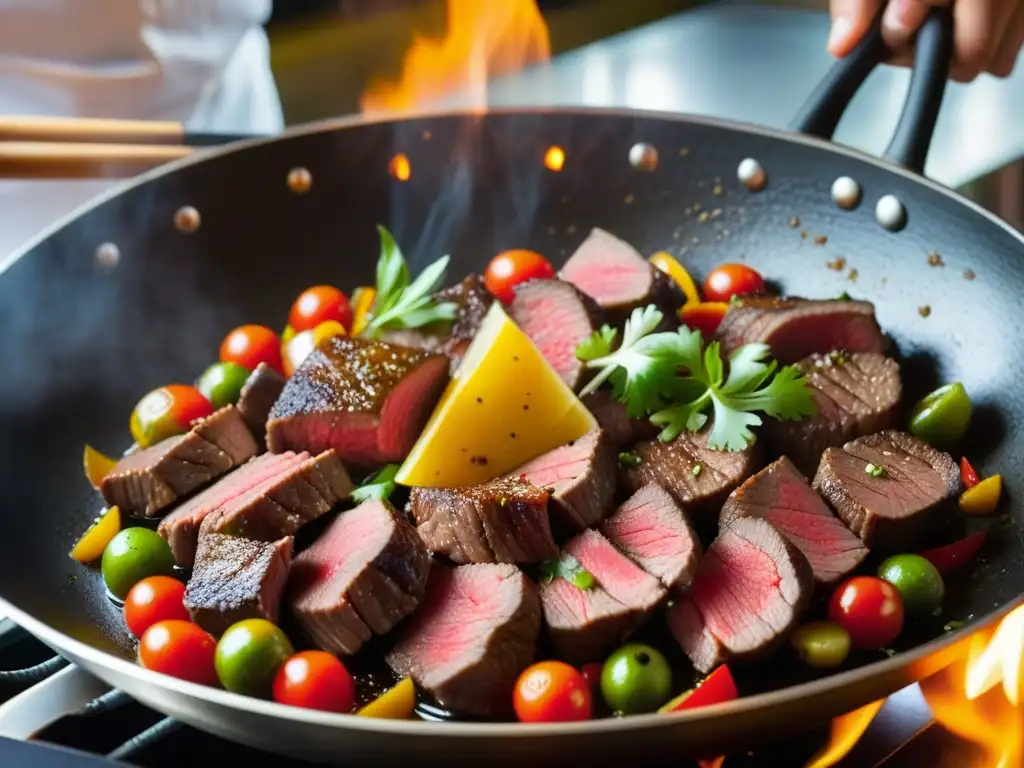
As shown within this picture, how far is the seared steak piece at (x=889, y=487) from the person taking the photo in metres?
2.20

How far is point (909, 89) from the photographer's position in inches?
105

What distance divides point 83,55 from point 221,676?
2.63 meters

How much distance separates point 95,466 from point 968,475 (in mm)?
1955

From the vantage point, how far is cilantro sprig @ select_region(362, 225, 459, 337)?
2.74m

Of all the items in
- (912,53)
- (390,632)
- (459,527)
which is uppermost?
(912,53)

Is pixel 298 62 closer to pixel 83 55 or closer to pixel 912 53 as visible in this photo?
pixel 83 55

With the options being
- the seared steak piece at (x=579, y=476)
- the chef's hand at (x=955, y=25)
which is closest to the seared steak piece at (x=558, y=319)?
the seared steak piece at (x=579, y=476)

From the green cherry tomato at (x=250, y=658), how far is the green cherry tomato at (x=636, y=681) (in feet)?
1.91

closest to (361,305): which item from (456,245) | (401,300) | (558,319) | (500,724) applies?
(401,300)

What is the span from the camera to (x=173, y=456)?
243 cm

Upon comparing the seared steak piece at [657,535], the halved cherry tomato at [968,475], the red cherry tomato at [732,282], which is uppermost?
the red cherry tomato at [732,282]

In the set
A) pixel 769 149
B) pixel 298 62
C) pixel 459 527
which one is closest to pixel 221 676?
pixel 459 527

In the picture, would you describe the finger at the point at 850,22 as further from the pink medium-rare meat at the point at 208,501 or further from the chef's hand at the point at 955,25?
the pink medium-rare meat at the point at 208,501

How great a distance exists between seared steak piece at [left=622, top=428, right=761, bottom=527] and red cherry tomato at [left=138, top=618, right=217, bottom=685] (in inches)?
36.8
